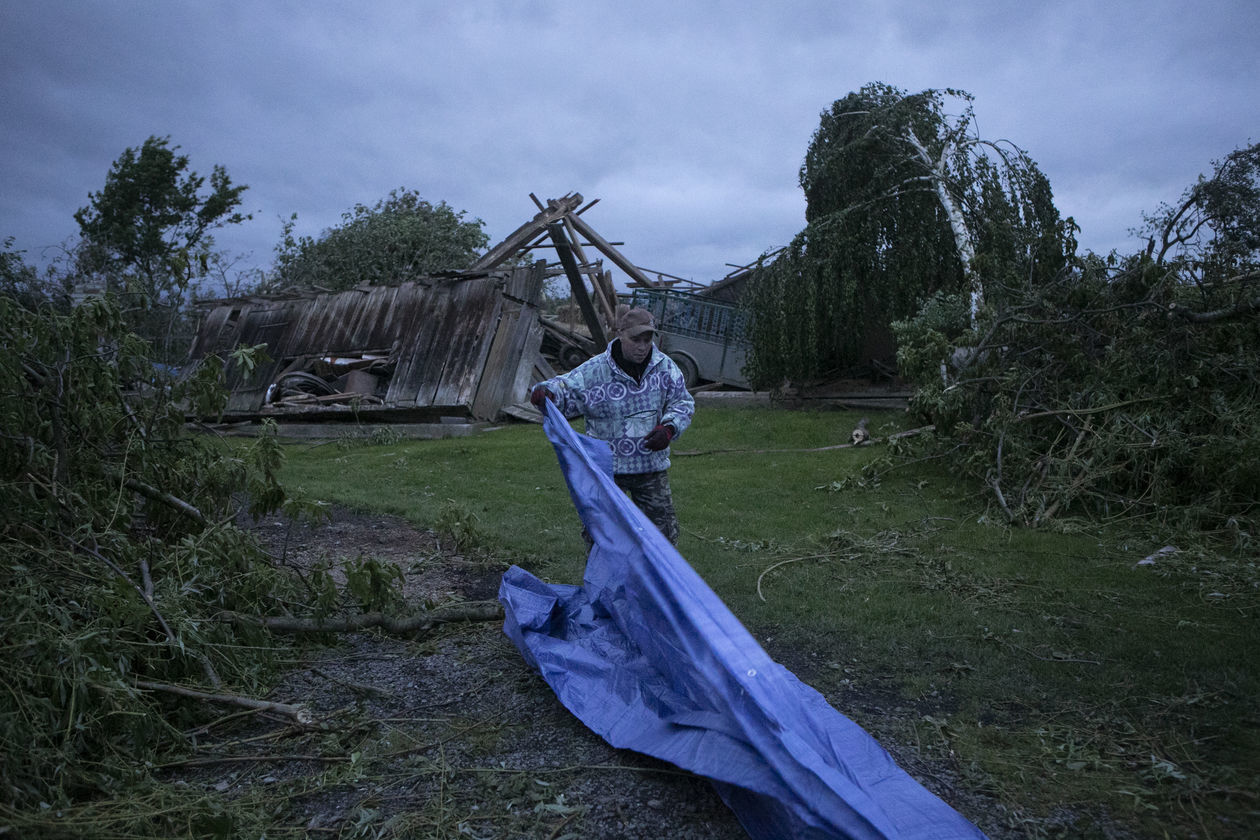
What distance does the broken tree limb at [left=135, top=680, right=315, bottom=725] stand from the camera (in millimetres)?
3355

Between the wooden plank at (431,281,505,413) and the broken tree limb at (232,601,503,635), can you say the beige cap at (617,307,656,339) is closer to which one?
the broken tree limb at (232,601,503,635)

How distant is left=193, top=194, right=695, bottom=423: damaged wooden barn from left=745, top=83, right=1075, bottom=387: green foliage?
450 centimetres

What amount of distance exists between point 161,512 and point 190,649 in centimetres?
140

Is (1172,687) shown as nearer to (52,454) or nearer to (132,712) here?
(132,712)

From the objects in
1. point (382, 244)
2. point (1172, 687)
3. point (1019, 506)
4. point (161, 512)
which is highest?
point (382, 244)

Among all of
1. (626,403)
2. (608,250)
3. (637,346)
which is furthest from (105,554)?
(608,250)

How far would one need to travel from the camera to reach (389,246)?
78.4ft

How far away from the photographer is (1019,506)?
7.25 m

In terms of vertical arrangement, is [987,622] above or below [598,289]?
below

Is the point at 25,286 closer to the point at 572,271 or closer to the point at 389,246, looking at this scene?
the point at 572,271

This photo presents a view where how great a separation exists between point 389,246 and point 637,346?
68.5 feet

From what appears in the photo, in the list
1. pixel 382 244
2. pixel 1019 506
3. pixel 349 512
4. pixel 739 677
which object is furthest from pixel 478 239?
pixel 739 677

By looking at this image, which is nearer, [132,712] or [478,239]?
[132,712]

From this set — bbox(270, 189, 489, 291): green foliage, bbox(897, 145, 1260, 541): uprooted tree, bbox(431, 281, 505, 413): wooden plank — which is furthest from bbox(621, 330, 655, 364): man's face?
bbox(270, 189, 489, 291): green foliage
